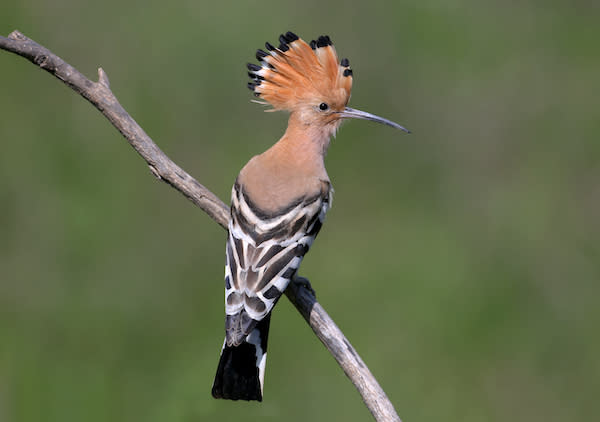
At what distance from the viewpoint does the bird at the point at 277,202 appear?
8.99 ft

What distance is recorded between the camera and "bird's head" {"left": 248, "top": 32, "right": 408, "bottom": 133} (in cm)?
316

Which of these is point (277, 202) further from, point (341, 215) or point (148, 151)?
point (341, 215)

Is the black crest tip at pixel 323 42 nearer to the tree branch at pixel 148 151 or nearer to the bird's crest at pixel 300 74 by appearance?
the bird's crest at pixel 300 74

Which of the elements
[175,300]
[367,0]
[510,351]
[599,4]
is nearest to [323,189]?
[175,300]

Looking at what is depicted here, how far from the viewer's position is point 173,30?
5.14 m

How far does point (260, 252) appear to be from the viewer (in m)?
2.82

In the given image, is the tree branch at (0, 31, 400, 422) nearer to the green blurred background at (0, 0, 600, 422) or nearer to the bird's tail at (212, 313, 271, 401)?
the bird's tail at (212, 313, 271, 401)

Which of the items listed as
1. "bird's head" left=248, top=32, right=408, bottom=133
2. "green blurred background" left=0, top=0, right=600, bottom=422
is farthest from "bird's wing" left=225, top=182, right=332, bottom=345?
"green blurred background" left=0, top=0, right=600, bottom=422

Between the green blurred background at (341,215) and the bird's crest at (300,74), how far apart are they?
4.41 ft

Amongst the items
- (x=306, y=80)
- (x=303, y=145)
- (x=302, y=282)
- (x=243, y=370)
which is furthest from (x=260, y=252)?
(x=306, y=80)

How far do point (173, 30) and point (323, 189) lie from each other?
7.72 ft

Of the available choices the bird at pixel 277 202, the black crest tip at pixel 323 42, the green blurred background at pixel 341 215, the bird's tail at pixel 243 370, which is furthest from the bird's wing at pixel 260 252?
the green blurred background at pixel 341 215

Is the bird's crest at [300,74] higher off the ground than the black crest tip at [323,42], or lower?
lower

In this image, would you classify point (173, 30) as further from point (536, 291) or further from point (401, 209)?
point (536, 291)
